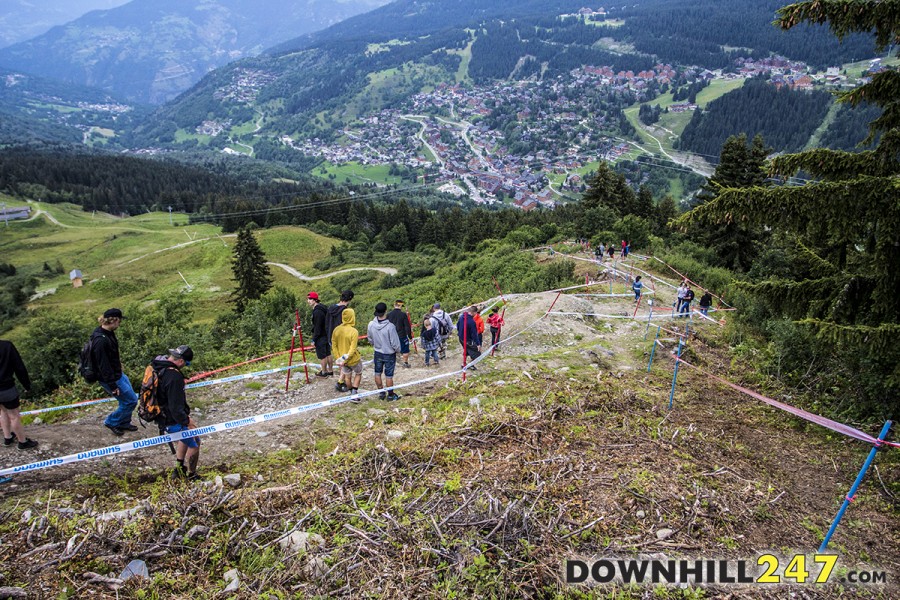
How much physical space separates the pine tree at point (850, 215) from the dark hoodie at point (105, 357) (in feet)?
30.6

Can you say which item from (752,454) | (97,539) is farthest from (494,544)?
(752,454)

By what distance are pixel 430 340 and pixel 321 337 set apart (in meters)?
3.01

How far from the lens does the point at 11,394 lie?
22.6 ft

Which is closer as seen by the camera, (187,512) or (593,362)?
(187,512)

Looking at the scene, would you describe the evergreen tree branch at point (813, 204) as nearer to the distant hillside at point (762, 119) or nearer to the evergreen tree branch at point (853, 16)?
the evergreen tree branch at point (853, 16)

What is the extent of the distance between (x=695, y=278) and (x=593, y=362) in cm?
1646

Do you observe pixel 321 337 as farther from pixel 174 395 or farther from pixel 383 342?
pixel 174 395

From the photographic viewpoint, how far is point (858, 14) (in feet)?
20.7

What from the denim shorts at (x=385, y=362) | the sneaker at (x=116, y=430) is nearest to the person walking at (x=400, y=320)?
the denim shorts at (x=385, y=362)

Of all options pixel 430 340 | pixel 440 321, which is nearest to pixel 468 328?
pixel 440 321

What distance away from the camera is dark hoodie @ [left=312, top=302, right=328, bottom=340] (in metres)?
10.2

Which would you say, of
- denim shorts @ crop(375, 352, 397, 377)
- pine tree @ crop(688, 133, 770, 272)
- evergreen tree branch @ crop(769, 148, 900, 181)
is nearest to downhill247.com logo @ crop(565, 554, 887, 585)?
evergreen tree branch @ crop(769, 148, 900, 181)

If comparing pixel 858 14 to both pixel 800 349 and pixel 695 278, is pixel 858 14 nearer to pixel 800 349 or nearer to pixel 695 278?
pixel 800 349

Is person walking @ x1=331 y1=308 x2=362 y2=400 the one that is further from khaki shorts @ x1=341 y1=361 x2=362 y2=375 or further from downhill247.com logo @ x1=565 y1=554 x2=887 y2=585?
downhill247.com logo @ x1=565 y1=554 x2=887 y2=585
